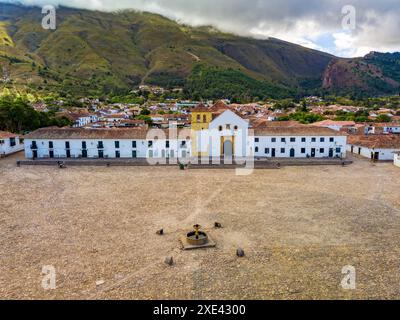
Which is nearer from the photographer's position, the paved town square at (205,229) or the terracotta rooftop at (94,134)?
the paved town square at (205,229)

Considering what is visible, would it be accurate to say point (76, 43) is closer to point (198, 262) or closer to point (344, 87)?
point (344, 87)

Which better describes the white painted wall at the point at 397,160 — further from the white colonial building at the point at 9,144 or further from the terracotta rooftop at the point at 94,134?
the white colonial building at the point at 9,144

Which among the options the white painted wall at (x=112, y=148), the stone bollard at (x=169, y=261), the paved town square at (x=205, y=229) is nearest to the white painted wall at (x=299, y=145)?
the white painted wall at (x=112, y=148)

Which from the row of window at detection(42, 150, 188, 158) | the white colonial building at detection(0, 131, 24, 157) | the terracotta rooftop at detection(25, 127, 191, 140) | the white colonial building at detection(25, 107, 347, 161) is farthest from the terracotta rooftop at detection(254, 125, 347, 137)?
the white colonial building at detection(0, 131, 24, 157)

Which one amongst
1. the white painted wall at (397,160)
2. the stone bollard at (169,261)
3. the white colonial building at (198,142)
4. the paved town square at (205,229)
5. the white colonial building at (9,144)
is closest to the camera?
the paved town square at (205,229)

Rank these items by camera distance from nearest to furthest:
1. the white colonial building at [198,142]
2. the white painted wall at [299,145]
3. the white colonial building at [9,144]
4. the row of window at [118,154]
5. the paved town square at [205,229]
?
the paved town square at [205,229]
the white colonial building at [198,142]
the row of window at [118,154]
the white painted wall at [299,145]
the white colonial building at [9,144]

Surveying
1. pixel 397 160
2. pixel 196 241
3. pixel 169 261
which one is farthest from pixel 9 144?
pixel 397 160

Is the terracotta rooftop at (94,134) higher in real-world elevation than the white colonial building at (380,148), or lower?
higher
